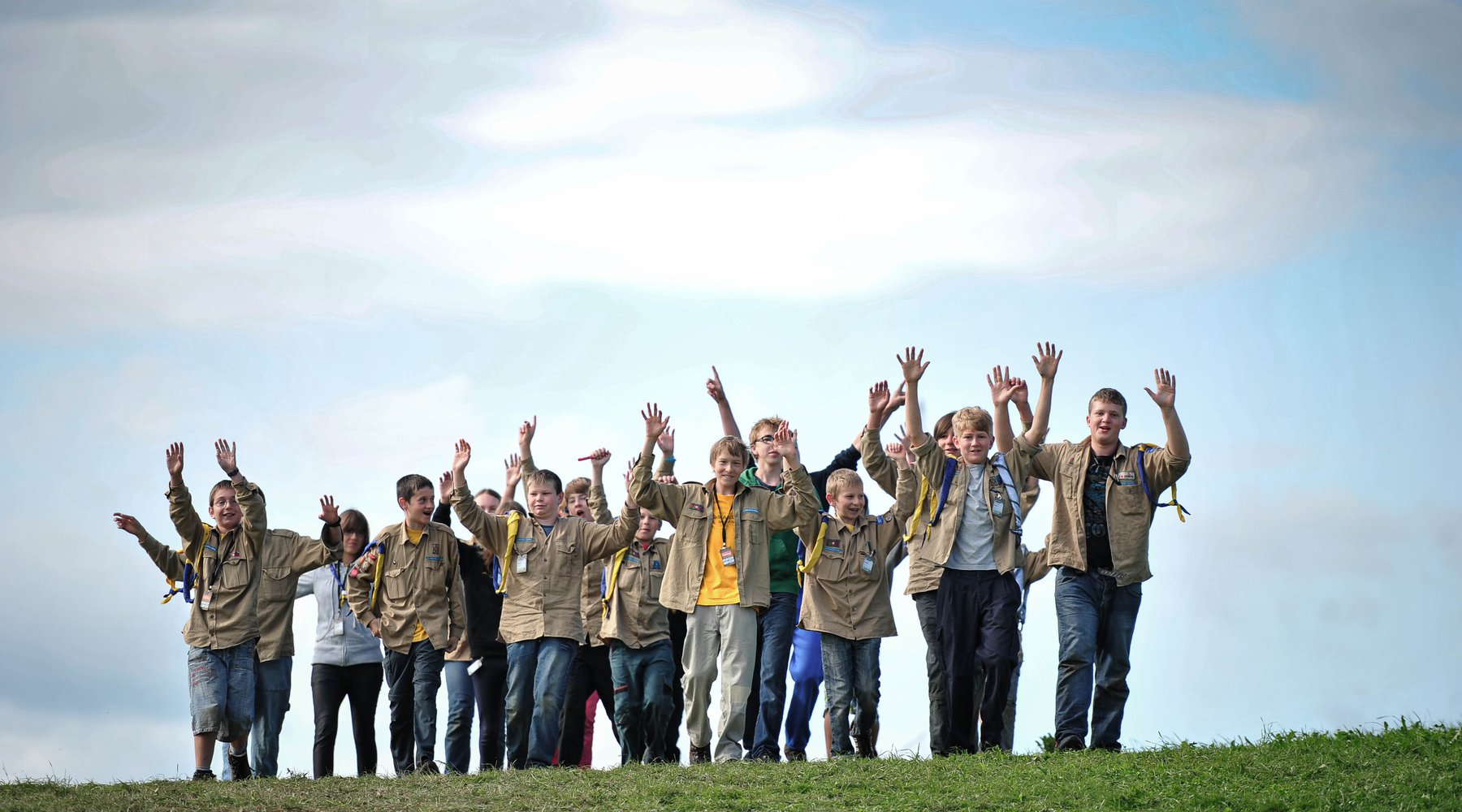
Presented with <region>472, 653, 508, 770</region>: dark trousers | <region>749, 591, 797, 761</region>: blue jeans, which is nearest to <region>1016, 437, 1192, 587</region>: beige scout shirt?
A: <region>749, 591, 797, 761</region>: blue jeans

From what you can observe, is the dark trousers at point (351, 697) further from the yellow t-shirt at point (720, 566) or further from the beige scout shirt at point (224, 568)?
the yellow t-shirt at point (720, 566)

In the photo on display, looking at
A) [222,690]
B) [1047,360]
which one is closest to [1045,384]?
[1047,360]

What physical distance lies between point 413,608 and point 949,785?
519 cm

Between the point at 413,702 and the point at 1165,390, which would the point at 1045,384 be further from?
the point at 413,702

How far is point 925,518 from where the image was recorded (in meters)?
12.1

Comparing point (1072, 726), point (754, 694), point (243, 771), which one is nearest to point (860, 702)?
point (754, 694)

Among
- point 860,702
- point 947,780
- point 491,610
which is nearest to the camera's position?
point 947,780

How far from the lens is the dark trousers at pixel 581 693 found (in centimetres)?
1288

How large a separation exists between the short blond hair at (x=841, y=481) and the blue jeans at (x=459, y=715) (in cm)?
352

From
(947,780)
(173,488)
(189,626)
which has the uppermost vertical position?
(173,488)

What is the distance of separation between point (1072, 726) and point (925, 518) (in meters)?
1.91

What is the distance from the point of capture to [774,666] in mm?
12008

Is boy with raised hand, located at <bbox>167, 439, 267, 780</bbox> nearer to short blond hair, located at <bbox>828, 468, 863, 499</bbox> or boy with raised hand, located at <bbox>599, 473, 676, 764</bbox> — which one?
boy with raised hand, located at <bbox>599, 473, 676, 764</bbox>

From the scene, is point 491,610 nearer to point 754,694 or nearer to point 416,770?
point 416,770
